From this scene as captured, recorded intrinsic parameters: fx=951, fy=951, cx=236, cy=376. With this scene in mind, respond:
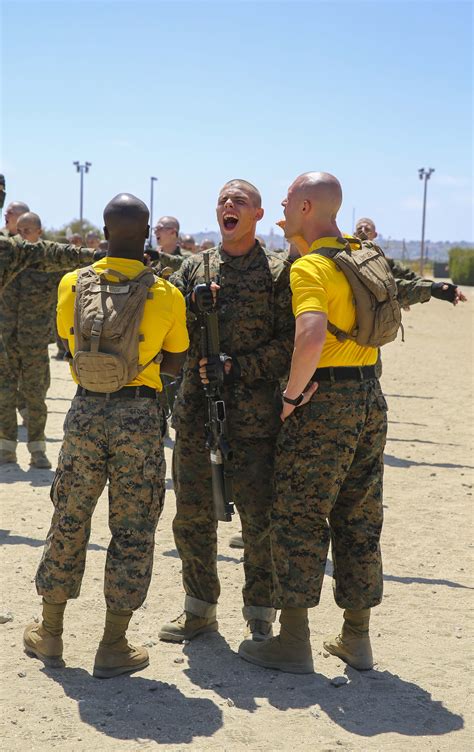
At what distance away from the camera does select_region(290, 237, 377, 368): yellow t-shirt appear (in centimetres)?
434

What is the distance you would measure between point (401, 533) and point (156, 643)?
2976mm

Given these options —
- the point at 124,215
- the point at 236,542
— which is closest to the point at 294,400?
the point at 124,215

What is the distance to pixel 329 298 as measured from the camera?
4.41 meters

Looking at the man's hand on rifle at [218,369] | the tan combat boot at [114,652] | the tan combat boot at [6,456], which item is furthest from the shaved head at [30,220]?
the tan combat boot at [114,652]

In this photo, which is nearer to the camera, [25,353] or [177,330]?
[177,330]

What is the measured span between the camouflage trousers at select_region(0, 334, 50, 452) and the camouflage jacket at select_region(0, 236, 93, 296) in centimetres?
205

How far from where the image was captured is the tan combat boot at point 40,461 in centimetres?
909

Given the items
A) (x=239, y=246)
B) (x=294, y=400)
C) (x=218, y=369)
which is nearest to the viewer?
(x=294, y=400)

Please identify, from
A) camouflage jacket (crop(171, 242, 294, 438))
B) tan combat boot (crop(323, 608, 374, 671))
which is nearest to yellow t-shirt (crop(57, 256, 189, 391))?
camouflage jacket (crop(171, 242, 294, 438))

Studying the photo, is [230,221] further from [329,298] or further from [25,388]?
[25,388]

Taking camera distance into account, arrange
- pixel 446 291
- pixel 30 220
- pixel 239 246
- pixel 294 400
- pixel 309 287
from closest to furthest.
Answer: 1. pixel 309 287
2. pixel 294 400
3. pixel 239 246
4. pixel 446 291
5. pixel 30 220

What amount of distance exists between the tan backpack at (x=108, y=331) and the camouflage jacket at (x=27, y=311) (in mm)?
4875

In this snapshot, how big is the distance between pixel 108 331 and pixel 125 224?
52 centimetres

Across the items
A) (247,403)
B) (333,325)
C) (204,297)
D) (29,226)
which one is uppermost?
(29,226)
